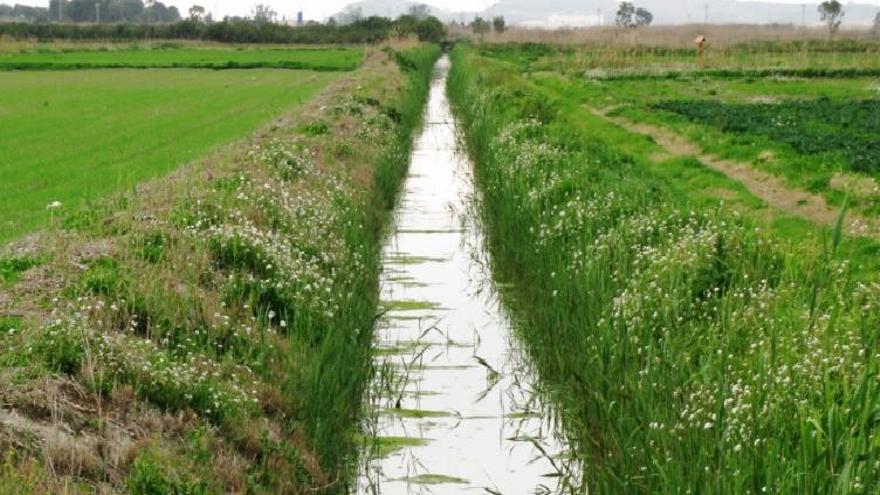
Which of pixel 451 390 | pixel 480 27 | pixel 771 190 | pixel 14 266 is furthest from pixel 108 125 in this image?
pixel 480 27

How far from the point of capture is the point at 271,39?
104875mm

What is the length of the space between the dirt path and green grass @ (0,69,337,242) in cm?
968

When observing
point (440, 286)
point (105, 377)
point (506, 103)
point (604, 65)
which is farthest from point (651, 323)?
point (604, 65)

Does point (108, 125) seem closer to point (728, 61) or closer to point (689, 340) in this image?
point (689, 340)

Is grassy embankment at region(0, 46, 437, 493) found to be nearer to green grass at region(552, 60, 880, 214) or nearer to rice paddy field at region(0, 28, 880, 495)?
rice paddy field at region(0, 28, 880, 495)

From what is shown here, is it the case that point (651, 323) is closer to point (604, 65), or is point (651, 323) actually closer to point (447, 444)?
point (447, 444)

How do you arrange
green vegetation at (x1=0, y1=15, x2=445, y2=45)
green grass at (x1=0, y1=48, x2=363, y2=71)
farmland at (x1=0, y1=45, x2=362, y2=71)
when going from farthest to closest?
green vegetation at (x1=0, y1=15, x2=445, y2=45) → farmland at (x1=0, y1=45, x2=362, y2=71) → green grass at (x1=0, y1=48, x2=363, y2=71)

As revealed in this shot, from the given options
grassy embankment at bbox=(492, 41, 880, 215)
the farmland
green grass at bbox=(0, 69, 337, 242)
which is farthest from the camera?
the farmland

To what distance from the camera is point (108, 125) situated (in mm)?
33938

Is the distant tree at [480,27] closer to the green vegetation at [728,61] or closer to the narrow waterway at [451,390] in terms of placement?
the green vegetation at [728,61]

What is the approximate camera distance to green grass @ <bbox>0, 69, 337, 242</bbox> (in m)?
21.2

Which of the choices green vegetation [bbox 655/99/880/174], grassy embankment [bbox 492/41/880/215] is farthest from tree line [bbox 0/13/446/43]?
green vegetation [bbox 655/99/880/174]

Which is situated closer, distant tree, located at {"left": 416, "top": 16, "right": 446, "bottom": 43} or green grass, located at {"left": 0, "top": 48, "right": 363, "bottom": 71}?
green grass, located at {"left": 0, "top": 48, "right": 363, "bottom": 71}

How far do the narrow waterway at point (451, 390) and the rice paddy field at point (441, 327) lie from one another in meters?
0.04
